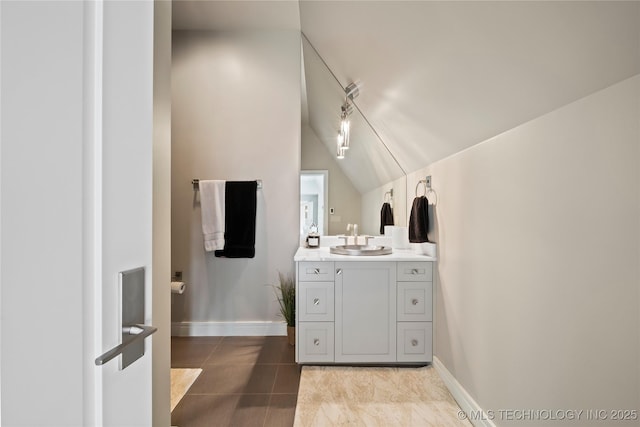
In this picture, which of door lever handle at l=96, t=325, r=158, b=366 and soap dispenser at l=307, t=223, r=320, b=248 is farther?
soap dispenser at l=307, t=223, r=320, b=248

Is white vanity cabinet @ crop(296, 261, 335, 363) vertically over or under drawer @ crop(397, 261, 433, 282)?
under

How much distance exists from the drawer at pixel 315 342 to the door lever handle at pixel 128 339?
1.82 m

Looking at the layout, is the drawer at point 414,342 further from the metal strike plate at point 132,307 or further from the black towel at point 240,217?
the metal strike plate at point 132,307

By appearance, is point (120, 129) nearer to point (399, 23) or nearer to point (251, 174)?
point (399, 23)

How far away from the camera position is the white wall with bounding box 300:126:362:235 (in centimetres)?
277

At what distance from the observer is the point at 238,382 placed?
2.03m

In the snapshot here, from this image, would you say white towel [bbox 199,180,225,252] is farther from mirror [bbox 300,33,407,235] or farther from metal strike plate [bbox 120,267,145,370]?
metal strike plate [bbox 120,267,145,370]

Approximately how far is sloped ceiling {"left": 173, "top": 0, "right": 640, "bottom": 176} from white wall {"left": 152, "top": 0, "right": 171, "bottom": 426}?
964 millimetres

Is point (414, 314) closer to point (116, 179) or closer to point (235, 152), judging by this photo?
point (235, 152)

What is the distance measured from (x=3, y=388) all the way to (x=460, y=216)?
1.86m

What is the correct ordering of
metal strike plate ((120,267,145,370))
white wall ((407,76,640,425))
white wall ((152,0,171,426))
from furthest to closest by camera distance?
white wall ((152,0,171,426))
white wall ((407,76,640,425))
metal strike plate ((120,267,145,370))

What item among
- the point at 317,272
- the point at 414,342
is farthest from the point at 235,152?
the point at 414,342

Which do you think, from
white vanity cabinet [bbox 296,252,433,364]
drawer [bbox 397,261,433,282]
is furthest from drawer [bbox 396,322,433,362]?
drawer [bbox 397,261,433,282]

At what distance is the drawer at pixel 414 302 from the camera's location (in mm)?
2197
